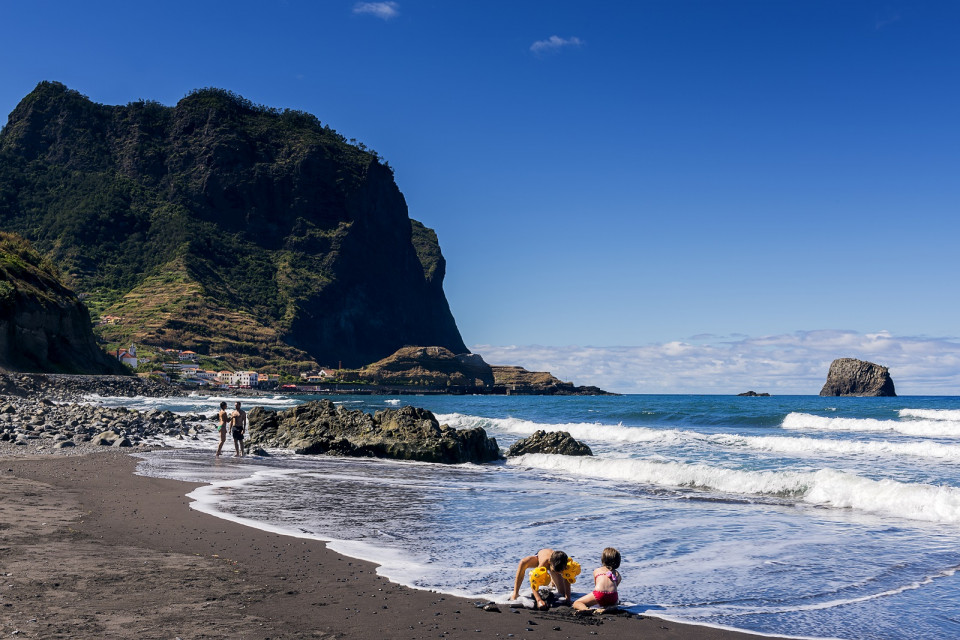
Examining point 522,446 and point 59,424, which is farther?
point 59,424

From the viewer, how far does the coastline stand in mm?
5926

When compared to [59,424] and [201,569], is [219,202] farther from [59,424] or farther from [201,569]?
[201,569]

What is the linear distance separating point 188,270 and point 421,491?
16540cm

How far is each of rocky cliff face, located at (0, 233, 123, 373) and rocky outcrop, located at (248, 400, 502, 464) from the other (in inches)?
1780

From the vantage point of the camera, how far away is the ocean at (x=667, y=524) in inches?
296

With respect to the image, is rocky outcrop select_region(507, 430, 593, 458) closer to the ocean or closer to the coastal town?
the ocean

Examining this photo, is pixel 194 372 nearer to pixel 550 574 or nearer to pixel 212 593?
pixel 212 593

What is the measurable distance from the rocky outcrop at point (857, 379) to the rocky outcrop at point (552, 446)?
14795 cm

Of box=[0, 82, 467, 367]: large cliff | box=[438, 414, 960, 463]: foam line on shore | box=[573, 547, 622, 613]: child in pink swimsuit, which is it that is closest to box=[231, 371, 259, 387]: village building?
box=[0, 82, 467, 367]: large cliff

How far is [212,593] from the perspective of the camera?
6.89 m

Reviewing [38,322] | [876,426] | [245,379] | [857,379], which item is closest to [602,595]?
[876,426]

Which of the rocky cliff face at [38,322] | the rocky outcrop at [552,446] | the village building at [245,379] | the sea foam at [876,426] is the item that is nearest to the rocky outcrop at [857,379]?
the sea foam at [876,426]

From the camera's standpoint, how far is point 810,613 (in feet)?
23.4

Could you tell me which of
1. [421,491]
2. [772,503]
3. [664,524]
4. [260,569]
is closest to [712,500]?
[772,503]
